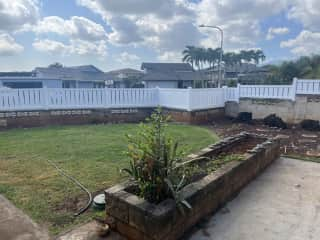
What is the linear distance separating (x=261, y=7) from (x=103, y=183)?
10.1m

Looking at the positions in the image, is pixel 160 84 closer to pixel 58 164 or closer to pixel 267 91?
pixel 267 91

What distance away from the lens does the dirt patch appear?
4.94 metres

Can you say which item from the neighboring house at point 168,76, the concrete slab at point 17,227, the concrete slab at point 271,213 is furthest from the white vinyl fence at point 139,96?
the neighboring house at point 168,76

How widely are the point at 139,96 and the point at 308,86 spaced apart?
6081 millimetres

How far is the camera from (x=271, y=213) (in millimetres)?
2488

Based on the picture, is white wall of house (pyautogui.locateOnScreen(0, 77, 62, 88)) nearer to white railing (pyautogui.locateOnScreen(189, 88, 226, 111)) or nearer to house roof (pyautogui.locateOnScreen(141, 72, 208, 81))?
house roof (pyautogui.locateOnScreen(141, 72, 208, 81))

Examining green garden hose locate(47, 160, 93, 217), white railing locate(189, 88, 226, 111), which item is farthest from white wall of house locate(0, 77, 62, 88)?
green garden hose locate(47, 160, 93, 217)

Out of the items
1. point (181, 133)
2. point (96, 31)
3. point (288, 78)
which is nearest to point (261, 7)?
point (288, 78)

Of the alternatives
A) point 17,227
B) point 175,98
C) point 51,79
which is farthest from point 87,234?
point 51,79

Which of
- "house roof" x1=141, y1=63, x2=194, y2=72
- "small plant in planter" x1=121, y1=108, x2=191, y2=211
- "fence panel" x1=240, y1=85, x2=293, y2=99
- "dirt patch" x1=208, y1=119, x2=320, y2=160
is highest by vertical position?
"house roof" x1=141, y1=63, x2=194, y2=72

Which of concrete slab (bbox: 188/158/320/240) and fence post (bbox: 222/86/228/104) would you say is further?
fence post (bbox: 222/86/228/104)

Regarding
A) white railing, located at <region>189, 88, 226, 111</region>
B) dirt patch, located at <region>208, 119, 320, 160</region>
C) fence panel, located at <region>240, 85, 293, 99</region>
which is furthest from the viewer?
white railing, located at <region>189, 88, 226, 111</region>

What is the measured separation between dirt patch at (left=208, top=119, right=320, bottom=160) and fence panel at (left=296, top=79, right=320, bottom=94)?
123 cm

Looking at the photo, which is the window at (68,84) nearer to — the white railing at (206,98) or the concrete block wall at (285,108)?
the white railing at (206,98)
